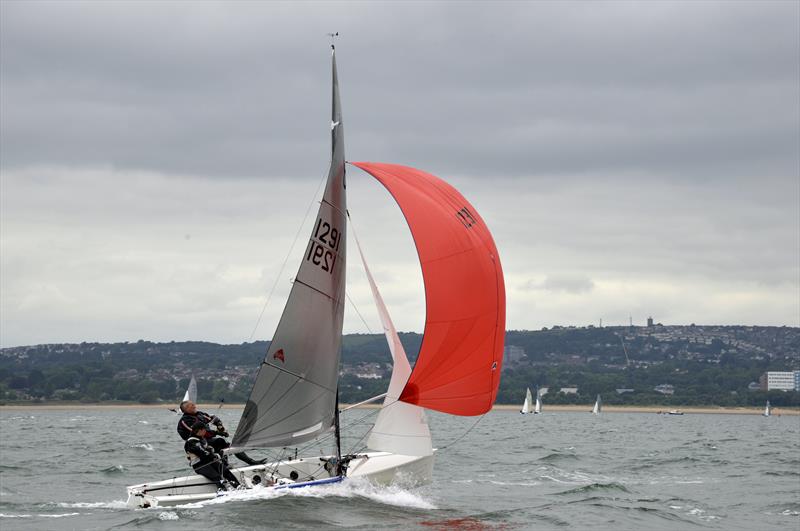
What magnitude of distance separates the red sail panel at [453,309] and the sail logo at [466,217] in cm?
2

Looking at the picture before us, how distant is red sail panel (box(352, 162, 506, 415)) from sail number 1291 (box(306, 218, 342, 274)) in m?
1.15

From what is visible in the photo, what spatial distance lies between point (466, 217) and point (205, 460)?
5.61 m

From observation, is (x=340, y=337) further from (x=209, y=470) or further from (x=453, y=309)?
(x=209, y=470)

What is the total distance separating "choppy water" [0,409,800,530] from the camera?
59.0 ft

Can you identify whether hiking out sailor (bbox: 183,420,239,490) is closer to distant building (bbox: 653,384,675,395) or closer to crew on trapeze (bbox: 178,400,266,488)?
crew on trapeze (bbox: 178,400,266,488)

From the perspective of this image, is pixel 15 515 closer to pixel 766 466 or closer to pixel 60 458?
pixel 60 458

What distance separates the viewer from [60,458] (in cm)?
3200

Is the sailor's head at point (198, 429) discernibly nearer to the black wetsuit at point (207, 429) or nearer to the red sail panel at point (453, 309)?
the black wetsuit at point (207, 429)

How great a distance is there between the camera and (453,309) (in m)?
18.2

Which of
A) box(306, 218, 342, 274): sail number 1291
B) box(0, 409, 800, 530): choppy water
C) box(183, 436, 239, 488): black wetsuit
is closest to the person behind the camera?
box(0, 409, 800, 530): choppy water

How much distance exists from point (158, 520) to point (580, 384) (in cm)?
13416

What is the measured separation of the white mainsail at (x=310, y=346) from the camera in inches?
731

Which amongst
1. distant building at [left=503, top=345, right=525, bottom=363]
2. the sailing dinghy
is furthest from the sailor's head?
distant building at [left=503, top=345, right=525, bottom=363]

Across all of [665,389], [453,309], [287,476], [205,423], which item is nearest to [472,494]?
[287,476]
